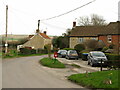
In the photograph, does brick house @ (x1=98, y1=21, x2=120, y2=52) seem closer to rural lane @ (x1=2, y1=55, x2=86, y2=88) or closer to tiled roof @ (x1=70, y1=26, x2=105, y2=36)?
tiled roof @ (x1=70, y1=26, x2=105, y2=36)

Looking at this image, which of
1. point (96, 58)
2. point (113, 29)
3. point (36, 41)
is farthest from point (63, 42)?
point (96, 58)

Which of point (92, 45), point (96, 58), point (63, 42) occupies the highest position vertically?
point (63, 42)

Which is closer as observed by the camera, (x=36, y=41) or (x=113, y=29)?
(x=113, y=29)

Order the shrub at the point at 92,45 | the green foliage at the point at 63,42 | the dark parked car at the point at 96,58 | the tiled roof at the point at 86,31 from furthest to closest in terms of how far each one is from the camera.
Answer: the green foliage at the point at 63,42
the tiled roof at the point at 86,31
the shrub at the point at 92,45
the dark parked car at the point at 96,58

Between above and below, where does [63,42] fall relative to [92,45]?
above

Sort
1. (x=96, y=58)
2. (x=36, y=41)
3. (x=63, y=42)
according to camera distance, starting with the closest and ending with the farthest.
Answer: (x=96, y=58) < (x=36, y=41) < (x=63, y=42)

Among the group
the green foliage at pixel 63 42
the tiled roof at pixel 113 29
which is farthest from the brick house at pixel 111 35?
the green foliage at pixel 63 42

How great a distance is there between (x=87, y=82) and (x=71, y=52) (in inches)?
975

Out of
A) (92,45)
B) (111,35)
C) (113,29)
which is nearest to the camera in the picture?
(92,45)

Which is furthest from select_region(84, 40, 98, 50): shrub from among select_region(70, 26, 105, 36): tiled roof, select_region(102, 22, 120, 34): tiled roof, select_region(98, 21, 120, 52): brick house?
select_region(70, 26, 105, 36): tiled roof

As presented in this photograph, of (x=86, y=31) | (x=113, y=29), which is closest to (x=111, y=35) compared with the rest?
(x=113, y=29)

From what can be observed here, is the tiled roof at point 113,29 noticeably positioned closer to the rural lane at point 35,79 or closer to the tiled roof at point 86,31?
the tiled roof at point 86,31

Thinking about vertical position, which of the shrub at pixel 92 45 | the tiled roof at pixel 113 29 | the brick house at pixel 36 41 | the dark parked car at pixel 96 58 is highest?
the tiled roof at pixel 113 29

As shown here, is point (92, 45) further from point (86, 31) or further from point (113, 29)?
point (86, 31)
